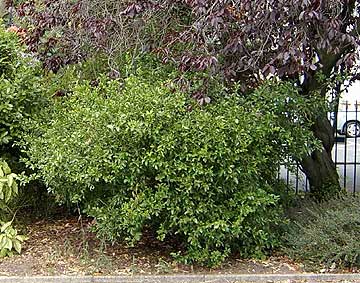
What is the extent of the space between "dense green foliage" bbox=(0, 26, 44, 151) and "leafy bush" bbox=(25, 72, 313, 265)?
2.38 feet

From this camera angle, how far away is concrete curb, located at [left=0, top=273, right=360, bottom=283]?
5395mm

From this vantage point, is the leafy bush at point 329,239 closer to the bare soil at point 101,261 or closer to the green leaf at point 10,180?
the bare soil at point 101,261

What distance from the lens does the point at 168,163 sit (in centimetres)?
520

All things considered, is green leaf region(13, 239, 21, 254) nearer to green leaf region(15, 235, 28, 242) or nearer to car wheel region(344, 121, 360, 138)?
green leaf region(15, 235, 28, 242)

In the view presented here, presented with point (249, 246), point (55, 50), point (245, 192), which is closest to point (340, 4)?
point (245, 192)

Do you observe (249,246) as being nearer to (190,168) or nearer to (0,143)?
(190,168)

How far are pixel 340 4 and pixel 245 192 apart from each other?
6.19 ft

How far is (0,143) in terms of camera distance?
645 centimetres

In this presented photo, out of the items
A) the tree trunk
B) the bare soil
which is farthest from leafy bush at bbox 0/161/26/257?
the tree trunk

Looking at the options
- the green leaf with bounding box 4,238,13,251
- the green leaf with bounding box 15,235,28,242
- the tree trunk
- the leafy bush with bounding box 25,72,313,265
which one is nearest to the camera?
the leafy bush with bounding box 25,72,313,265

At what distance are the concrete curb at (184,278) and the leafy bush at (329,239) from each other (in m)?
0.18

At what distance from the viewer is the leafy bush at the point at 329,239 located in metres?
5.49

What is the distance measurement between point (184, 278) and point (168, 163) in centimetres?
112

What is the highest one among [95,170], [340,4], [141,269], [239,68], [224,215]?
[340,4]
